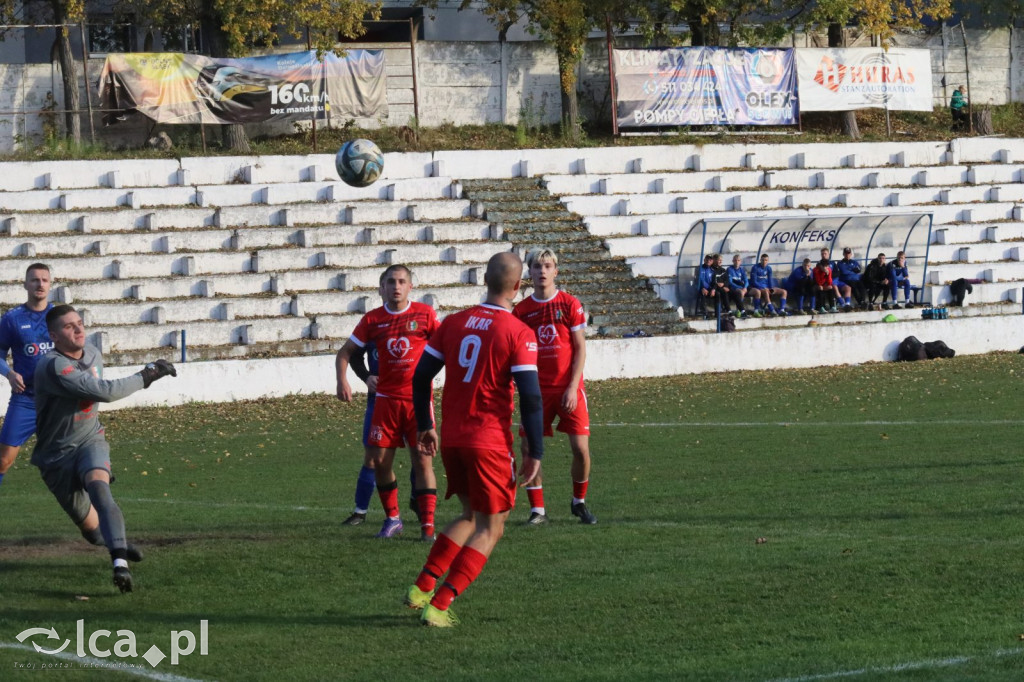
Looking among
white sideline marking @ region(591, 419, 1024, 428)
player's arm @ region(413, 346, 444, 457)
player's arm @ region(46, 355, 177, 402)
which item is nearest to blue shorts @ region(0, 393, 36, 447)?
player's arm @ region(46, 355, 177, 402)

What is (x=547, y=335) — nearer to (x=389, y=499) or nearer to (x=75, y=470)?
(x=389, y=499)

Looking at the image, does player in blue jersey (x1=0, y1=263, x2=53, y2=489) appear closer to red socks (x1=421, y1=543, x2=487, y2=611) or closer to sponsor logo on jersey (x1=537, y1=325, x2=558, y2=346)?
sponsor logo on jersey (x1=537, y1=325, x2=558, y2=346)

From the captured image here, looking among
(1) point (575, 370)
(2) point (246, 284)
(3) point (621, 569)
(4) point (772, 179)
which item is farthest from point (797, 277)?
(3) point (621, 569)

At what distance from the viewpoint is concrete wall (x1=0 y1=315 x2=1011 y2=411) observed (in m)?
21.9

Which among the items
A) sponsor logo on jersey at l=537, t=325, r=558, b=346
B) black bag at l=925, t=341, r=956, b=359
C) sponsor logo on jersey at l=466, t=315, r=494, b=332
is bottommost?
black bag at l=925, t=341, r=956, b=359

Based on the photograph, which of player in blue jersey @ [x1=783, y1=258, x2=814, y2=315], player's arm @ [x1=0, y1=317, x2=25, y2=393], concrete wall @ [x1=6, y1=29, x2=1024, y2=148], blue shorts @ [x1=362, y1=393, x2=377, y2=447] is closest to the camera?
blue shorts @ [x1=362, y1=393, x2=377, y2=447]

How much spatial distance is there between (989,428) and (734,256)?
1447 cm

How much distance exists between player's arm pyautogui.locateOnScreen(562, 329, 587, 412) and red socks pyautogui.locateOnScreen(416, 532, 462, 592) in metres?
2.31

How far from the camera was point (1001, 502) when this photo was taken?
10055 mm

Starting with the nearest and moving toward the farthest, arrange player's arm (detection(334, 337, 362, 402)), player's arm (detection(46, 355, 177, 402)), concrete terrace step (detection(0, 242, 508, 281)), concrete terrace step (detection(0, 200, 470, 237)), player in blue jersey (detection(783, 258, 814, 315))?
player's arm (detection(46, 355, 177, 402)) → player's arm (detection(334, 337, 362, 402)) → concrete terrace step (detection(0, 242, 508, 281)) → concrete terrace step (detection(0, 200, 470, 237)) → player in blue jersey (detection(783, 258, 814, 315))

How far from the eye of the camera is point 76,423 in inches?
332

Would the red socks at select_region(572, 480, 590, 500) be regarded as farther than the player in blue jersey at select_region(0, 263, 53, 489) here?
No

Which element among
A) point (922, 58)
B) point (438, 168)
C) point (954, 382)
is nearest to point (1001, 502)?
point (954, 382)

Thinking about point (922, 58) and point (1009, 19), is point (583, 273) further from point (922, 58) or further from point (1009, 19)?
point (1009, 19)
